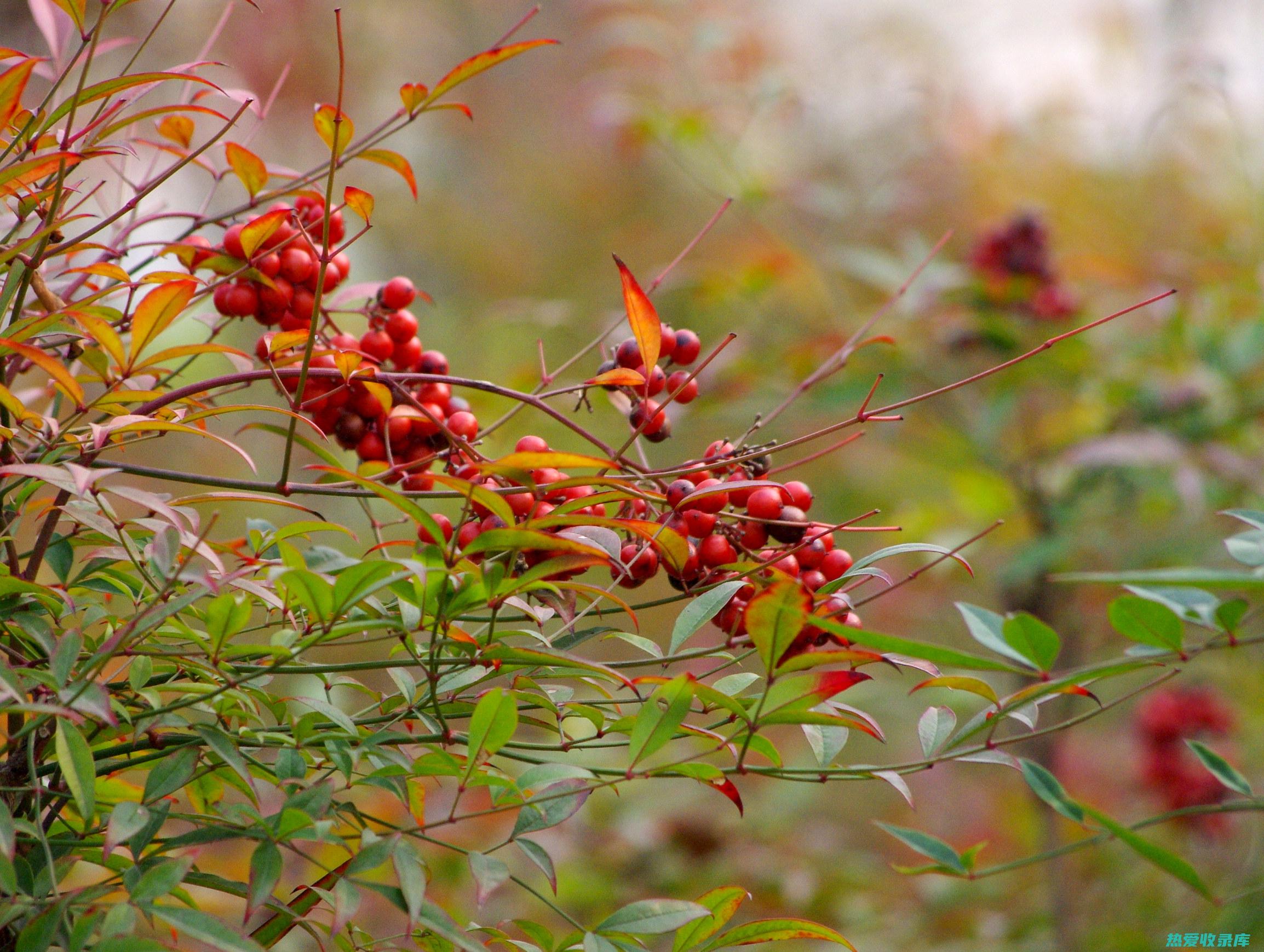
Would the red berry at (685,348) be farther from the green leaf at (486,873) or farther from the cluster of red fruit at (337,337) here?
the green leaf at (486,873)

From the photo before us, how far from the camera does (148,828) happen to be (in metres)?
0.35

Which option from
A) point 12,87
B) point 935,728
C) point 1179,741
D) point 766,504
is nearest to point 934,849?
point 935,728

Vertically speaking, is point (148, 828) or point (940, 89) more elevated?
point (940, 89)

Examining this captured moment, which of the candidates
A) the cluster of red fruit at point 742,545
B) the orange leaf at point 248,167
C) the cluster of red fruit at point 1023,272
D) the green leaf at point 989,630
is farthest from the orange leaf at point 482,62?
the cluster of red fruit at point 1023,272

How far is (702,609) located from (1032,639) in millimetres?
127

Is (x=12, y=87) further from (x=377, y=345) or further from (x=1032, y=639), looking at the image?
(x=1032, y=639)

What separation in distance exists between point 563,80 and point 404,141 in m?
0.62

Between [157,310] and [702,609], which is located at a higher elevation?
[157,310]

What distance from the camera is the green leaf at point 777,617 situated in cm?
34

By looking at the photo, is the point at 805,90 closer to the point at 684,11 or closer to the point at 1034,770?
the point at 684,11

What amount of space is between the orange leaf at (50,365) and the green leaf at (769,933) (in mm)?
336

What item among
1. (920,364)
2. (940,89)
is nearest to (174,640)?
(920,364)

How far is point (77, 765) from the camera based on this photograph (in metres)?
0.33

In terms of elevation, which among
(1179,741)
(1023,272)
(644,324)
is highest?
(1023,272)
